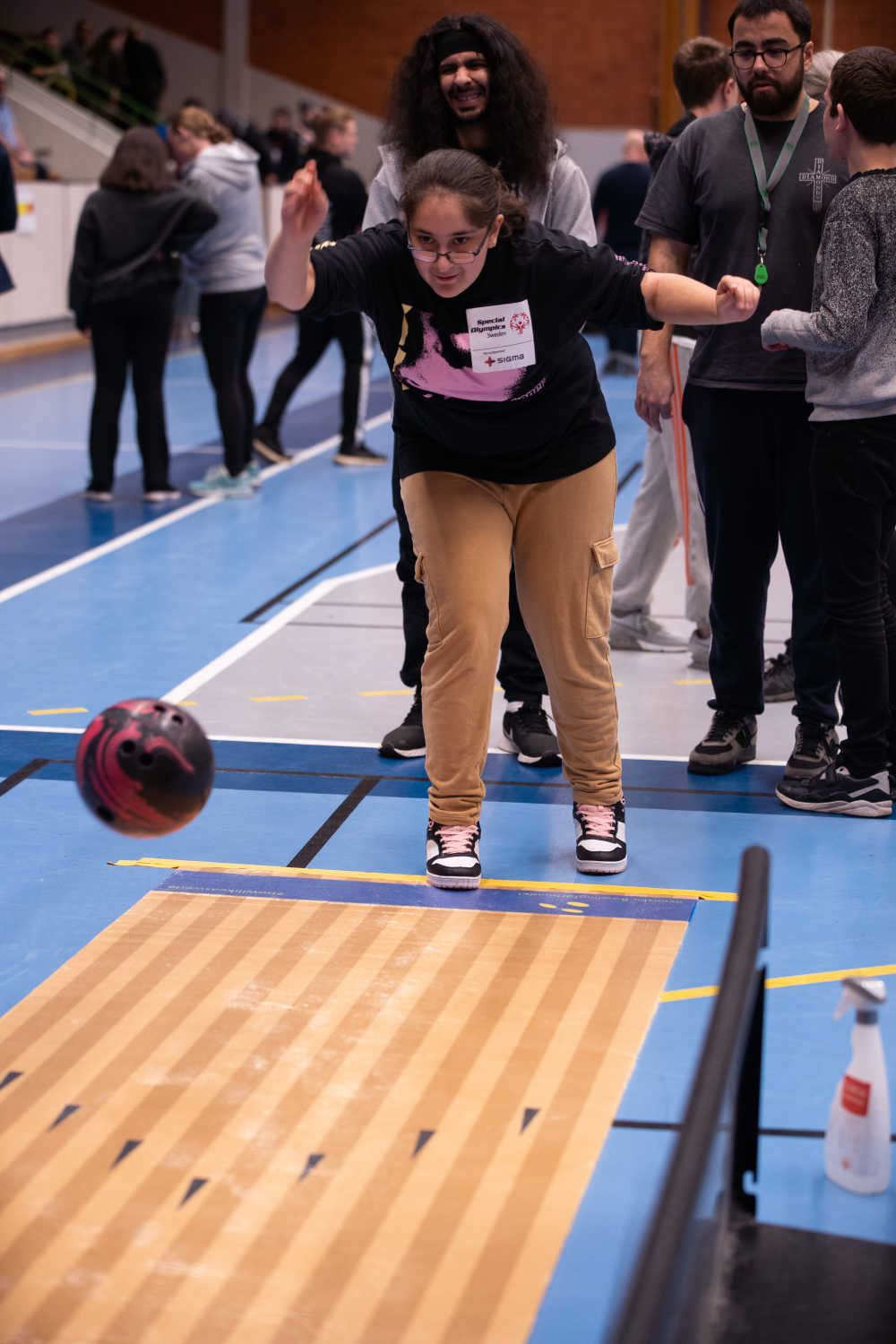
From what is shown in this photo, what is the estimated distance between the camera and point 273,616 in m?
6.14

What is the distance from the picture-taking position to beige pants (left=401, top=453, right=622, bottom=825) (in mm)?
3539

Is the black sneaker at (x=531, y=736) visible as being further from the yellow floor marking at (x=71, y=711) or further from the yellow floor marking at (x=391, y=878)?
the yellow floor marking at (x=71, y=711)

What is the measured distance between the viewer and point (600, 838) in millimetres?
3783

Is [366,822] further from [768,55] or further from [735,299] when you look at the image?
[768,55]

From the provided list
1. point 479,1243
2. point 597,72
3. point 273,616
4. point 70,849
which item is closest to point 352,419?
point 273,616

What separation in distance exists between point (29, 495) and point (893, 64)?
238 inches

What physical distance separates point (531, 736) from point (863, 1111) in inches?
86.8

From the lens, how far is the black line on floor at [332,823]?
12.7 feet

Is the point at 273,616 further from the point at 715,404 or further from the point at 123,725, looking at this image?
the point at 123,725

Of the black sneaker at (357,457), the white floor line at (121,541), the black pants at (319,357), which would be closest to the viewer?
the white floor line at (121,541)

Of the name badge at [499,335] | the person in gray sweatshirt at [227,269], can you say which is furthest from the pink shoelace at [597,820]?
the person in gray sweatshirt at [227,269]

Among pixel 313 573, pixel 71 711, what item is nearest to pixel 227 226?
pixel 313 573

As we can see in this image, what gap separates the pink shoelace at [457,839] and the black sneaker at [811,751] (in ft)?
3.44

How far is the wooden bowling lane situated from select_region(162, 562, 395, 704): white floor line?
1643 mm
